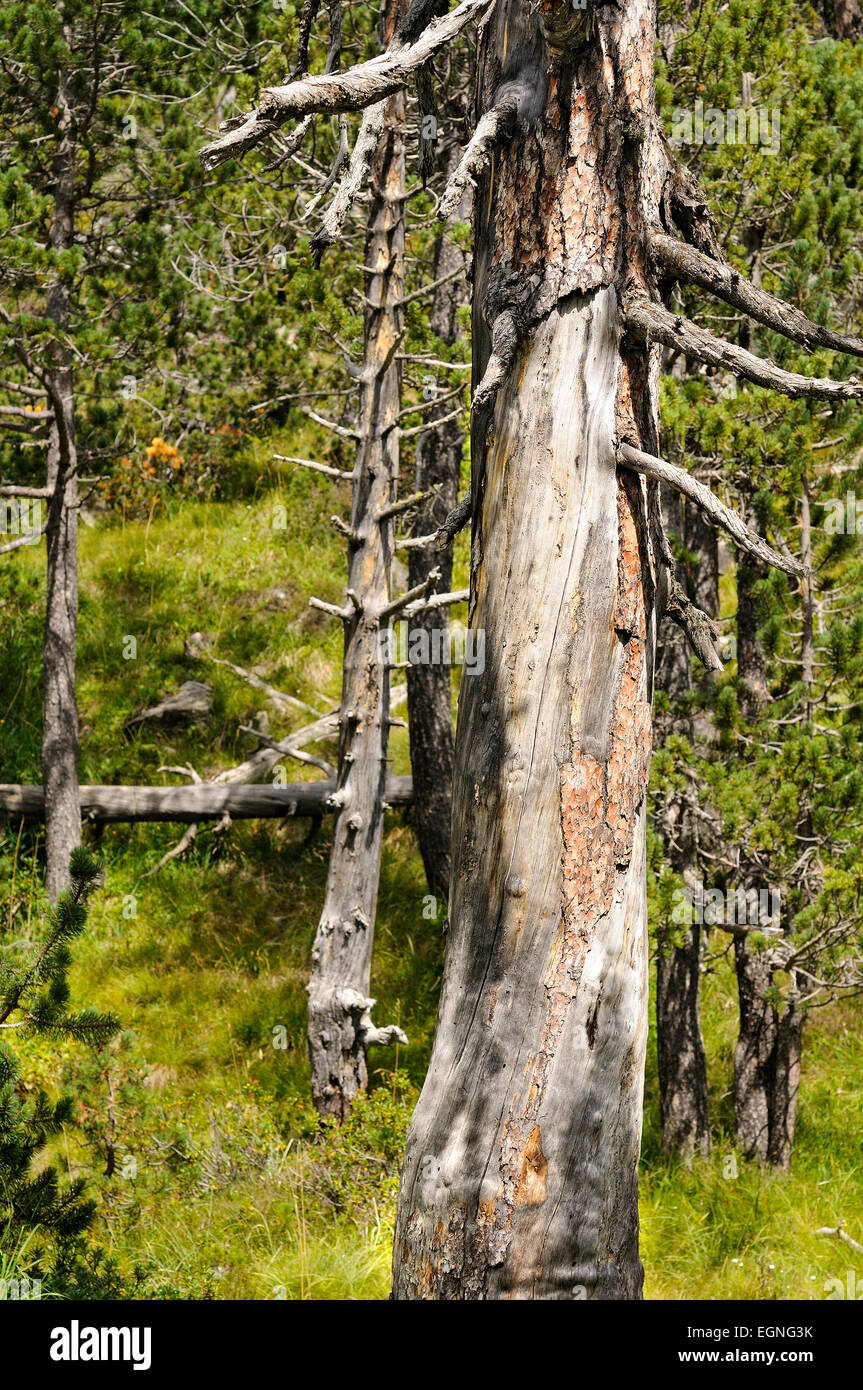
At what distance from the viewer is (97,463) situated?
927cm

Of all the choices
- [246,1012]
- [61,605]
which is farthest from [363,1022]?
[61,605]

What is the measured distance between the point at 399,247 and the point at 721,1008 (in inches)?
226

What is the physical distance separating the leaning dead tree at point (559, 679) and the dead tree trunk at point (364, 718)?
4247mm

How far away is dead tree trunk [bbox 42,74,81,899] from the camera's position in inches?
338

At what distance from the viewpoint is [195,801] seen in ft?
30.1

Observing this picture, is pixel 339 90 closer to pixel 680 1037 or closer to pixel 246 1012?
pixel 680 1037

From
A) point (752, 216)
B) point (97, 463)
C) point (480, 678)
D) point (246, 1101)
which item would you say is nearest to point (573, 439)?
point (480, 678)

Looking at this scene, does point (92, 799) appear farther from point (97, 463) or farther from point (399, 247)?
point (399, 247)

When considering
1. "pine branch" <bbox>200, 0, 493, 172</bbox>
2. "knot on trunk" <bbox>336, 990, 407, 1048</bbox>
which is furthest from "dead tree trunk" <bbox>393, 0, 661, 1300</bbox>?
"knot on trunk" <bbox>336, 990, 407, 1048</bbox>

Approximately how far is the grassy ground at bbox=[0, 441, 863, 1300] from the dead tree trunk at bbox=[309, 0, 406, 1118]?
0.45 meters

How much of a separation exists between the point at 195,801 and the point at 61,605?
1.92 metres

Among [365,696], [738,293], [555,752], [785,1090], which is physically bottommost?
[785,1090]

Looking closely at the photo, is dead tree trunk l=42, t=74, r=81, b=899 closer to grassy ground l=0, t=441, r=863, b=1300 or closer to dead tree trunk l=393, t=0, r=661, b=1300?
grassy ground l=0, t=441, r=863, b=1300

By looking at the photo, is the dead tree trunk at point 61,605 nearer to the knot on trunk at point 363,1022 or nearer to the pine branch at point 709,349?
the knot on trunk at point 363,1022
